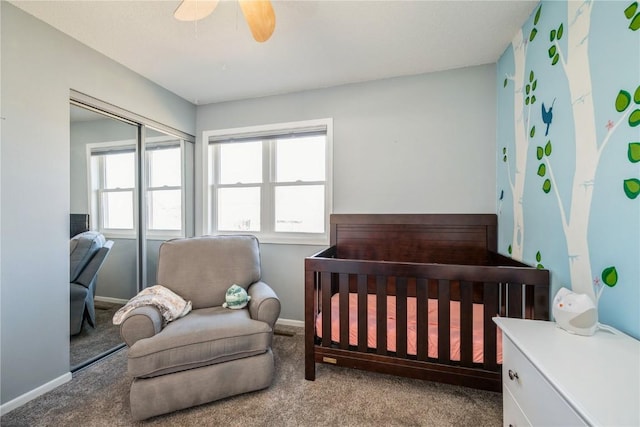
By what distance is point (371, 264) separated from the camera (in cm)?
165

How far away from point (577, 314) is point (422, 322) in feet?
2.38

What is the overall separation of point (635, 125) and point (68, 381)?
336cm

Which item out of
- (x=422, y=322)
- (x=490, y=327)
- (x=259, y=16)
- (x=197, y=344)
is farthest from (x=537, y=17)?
(x=197, y=344)

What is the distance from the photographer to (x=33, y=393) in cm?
161

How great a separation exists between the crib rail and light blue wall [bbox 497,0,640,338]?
201 millimetres

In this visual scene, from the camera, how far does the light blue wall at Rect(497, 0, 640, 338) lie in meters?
1.00

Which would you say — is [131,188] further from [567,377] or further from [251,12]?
[567,377]

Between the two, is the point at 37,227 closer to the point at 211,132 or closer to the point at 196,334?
the point at 196,334

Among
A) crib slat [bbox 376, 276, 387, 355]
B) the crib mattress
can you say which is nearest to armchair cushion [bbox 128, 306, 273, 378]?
the crib mattress

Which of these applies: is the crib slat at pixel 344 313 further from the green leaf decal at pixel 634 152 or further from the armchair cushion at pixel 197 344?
the green leaf decal at pixel 634 152

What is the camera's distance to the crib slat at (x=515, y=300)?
1448 millimetres

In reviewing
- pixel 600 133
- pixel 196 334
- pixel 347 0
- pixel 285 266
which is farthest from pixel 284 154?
pixel 600 133

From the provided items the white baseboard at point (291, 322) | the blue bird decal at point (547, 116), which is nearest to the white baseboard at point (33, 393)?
the white baseboard at point (291, 322)

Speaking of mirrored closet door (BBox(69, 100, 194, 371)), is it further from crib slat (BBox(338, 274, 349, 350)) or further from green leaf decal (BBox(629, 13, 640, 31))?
green leaf decal (BBox(629, 13, 640, 31))
